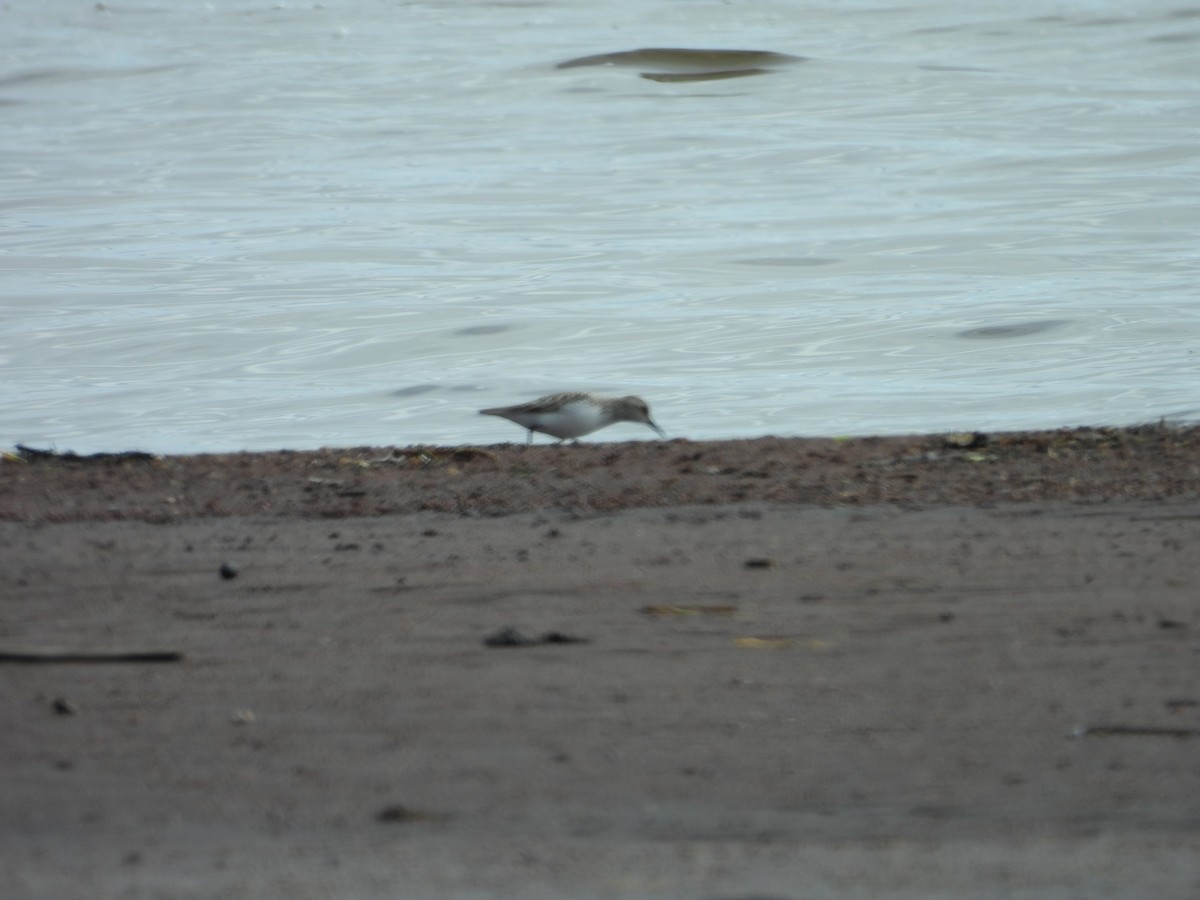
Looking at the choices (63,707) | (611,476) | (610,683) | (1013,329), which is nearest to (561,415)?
(611,476)

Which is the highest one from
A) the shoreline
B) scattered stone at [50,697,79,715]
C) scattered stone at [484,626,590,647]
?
scattered stone at [50,697,79,715]

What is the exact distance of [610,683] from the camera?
5.30m

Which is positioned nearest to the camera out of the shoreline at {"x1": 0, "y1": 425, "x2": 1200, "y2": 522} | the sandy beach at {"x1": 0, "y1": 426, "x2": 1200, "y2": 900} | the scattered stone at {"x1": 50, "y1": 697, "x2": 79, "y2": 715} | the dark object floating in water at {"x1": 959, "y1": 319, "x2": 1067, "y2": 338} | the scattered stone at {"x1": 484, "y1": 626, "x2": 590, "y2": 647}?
the sandy beach at {"x1": 0, "y1": 426, "x2": 1200, "y2": 900}


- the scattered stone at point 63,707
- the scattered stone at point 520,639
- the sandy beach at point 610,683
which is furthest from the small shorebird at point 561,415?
the scattered stone at point 63,707

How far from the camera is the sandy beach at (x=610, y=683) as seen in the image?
397 cm

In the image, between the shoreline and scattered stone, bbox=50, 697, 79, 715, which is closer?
scattered stone, bbox=50, 697, 79, 715

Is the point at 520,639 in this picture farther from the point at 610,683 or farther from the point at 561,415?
the point at 561,415

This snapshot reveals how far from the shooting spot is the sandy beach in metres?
3.97

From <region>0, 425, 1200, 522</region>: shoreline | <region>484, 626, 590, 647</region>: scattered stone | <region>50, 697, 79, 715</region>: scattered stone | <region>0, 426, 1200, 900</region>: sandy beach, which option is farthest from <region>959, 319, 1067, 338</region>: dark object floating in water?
<region>50, 697, 79, 715</region>: scattered stone

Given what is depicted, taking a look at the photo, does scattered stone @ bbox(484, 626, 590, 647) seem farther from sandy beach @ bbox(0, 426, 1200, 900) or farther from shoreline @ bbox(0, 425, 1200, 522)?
shoreline @ bbox(0, 425, 1200, 522)

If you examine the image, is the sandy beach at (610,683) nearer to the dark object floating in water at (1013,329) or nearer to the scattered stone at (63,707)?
the scattered stone at (63,707)

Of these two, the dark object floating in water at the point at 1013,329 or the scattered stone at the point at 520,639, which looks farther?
the dark object floating in water at the point at 1013,329

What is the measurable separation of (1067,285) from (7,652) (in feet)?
42.8

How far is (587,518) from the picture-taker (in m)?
7.86
